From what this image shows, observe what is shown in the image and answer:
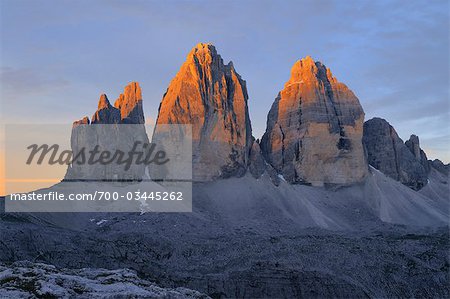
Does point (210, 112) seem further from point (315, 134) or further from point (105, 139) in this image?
point (315, 134)

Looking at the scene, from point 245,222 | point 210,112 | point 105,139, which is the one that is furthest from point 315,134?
point 105,139

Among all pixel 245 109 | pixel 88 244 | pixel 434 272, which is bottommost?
pixel 434 272

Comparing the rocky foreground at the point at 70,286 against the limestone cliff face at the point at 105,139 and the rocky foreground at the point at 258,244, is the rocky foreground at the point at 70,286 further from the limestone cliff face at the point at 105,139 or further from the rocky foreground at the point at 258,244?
the limestone cliff face at the point at 105,139

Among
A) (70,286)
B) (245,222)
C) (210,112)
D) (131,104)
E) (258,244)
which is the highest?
(131,104)

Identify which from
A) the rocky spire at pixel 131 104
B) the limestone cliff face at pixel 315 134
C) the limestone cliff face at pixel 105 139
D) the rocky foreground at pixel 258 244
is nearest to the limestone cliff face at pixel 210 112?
the rocky foreground at pixel 258 244

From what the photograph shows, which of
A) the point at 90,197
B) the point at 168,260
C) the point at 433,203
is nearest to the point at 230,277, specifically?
the point at 168,260

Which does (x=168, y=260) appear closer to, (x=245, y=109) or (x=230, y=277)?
(x=230, y=277)
